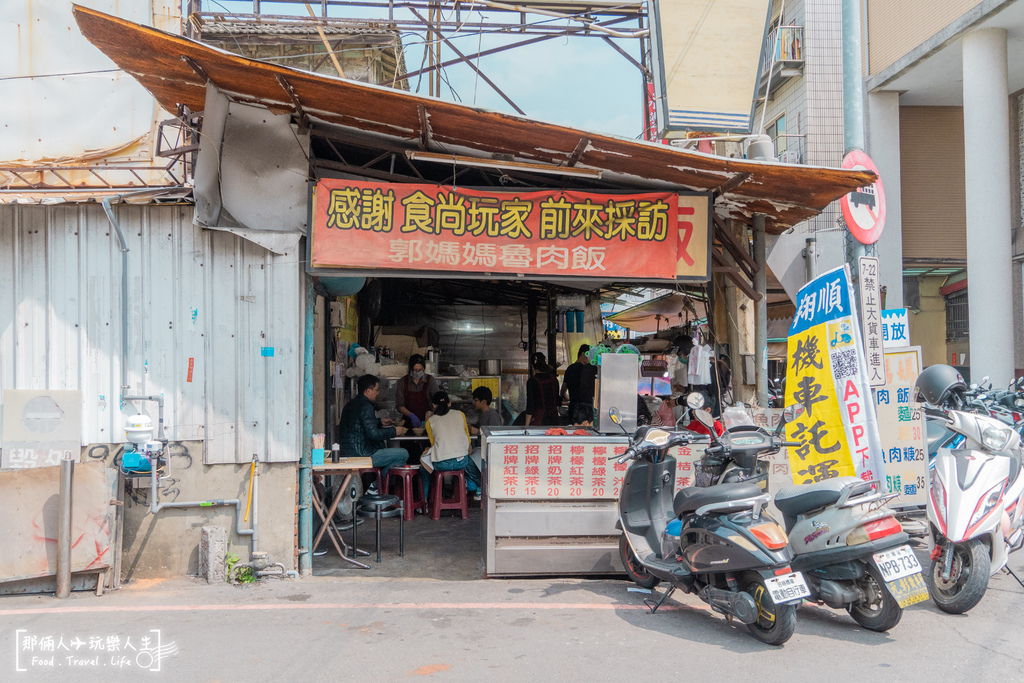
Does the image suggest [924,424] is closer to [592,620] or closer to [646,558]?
[646,558]

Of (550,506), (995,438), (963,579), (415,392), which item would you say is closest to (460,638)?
(550,506)

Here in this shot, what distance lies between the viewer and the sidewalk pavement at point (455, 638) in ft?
13.4

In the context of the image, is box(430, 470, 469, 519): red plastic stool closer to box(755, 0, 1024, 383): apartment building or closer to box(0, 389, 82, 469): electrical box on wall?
box(0, 389, 82, 469): electrical box on wall

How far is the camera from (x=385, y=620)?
16.4 ft

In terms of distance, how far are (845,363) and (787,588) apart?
2149mm

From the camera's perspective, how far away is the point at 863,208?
7059 millimetres

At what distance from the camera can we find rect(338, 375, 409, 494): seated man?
26.4ft

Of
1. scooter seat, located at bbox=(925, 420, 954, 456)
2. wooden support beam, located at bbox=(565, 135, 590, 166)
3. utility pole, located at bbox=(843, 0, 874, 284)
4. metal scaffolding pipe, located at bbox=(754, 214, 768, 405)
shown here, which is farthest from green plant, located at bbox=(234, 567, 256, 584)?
scooter seat, located at bbox=(925, 420, 954, 456)

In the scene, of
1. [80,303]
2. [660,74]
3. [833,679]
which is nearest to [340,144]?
[80,303]

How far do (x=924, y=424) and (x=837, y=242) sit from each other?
2.96 meters

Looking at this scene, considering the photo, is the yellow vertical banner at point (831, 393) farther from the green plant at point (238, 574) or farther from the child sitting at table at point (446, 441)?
the green plant at point (238, 574)

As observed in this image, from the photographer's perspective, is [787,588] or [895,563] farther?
[895,563]

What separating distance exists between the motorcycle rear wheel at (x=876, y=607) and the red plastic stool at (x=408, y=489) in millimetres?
4986

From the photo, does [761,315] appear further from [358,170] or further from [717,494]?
[358,170]
